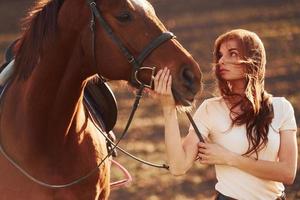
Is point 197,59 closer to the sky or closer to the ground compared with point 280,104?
closer to the ground

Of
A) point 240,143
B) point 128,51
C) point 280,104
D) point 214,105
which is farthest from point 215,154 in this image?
point 128,51

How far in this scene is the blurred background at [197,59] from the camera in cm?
828

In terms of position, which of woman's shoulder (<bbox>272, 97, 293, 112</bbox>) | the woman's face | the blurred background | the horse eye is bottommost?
the blurred background

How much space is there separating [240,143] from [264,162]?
17 centimetres

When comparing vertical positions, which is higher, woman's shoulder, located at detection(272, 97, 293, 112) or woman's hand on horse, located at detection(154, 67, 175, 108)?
woman's hand on horse, located at detection(154, 67, 175, 108)

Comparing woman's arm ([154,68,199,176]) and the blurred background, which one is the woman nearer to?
woman's arm ([154,68,199,176])

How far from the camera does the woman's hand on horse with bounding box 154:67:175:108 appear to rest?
390cm

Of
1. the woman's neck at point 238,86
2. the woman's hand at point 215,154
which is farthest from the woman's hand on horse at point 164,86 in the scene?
the woman's neck at point 238,86

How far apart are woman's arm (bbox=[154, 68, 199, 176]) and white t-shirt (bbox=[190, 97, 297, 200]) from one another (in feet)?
0.37

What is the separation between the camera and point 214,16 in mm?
20438

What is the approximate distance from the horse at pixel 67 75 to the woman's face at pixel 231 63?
0.27m

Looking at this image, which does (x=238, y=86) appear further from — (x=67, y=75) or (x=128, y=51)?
(x=67, y=75)

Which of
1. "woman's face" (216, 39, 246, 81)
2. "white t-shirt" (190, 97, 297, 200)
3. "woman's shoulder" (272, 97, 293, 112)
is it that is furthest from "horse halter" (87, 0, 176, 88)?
"woman's shoulder" (272, 97, 293, 112)

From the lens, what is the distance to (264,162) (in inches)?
160
